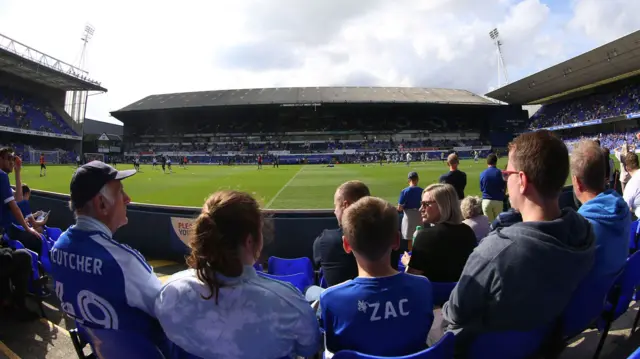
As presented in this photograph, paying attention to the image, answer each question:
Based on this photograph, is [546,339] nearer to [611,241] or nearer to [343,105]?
[611,241]

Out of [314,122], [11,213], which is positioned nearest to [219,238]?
[11,213]

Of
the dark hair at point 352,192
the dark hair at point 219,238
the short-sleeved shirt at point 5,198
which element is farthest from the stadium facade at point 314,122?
the dark hair at point 219,238

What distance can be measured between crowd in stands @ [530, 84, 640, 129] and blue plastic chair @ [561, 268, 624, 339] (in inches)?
2149

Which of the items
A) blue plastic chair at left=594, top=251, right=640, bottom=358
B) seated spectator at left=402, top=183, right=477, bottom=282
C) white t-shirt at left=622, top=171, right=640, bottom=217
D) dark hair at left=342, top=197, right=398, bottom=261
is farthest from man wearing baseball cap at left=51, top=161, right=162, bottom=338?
white t-shirt at left=622, top=171, right=640, bottom=217

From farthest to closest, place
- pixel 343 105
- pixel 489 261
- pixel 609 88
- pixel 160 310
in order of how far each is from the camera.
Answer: pixel 343 105 < pixel 609 88 < pixel 489 261 < pixel 160 310

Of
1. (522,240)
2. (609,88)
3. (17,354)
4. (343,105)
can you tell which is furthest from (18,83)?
(609,88)

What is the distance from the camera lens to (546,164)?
207 centimetres

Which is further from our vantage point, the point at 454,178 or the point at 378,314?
the point at 454,178

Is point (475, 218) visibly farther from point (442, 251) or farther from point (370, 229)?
point (370, 229)

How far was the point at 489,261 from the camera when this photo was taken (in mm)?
1905

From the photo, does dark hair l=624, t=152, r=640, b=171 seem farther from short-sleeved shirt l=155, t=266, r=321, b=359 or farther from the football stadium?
short-sleeved shirt l=155, t=266, r=321, b=359

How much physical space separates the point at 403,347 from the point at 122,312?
1.55m

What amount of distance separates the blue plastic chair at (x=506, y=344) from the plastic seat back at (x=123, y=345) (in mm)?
1756

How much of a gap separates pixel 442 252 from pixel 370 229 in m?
1.14
